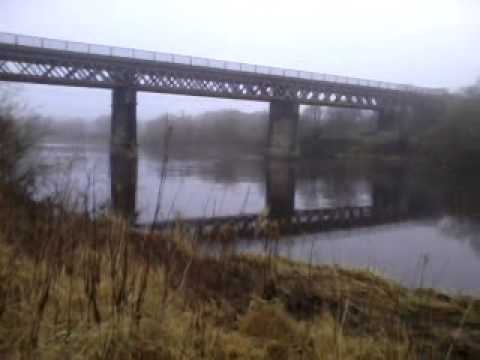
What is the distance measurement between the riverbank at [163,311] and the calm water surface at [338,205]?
2.55 feet

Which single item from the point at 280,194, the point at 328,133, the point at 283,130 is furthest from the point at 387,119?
the point at 280,194

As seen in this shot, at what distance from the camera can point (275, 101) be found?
61.0 metres

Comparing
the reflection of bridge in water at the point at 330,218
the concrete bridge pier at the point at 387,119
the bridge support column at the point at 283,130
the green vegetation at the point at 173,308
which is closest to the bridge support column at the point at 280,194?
the reflection of bridge in water at the point at 330,218

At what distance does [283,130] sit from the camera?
199 ft

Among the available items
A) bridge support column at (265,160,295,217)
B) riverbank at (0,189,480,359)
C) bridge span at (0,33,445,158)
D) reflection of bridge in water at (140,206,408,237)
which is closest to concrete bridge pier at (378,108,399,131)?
bridge span at (0,33,445,158)

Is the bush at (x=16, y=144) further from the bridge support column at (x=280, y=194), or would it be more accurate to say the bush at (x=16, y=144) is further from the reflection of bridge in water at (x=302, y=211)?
the bridge support column at (x=280, y=194)

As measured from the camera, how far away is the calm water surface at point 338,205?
34.3 ft

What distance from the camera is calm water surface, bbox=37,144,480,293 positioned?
34.3 feet

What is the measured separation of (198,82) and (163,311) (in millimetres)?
52731

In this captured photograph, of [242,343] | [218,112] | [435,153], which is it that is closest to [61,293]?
[242,343]

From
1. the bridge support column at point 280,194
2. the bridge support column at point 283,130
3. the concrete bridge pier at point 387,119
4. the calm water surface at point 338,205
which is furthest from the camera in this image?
the concrete bridge pier at point 387,119

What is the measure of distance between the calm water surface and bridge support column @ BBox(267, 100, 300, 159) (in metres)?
27.6

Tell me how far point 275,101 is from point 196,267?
5546 cm

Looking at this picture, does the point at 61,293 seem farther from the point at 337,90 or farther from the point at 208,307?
the point at 337,90
